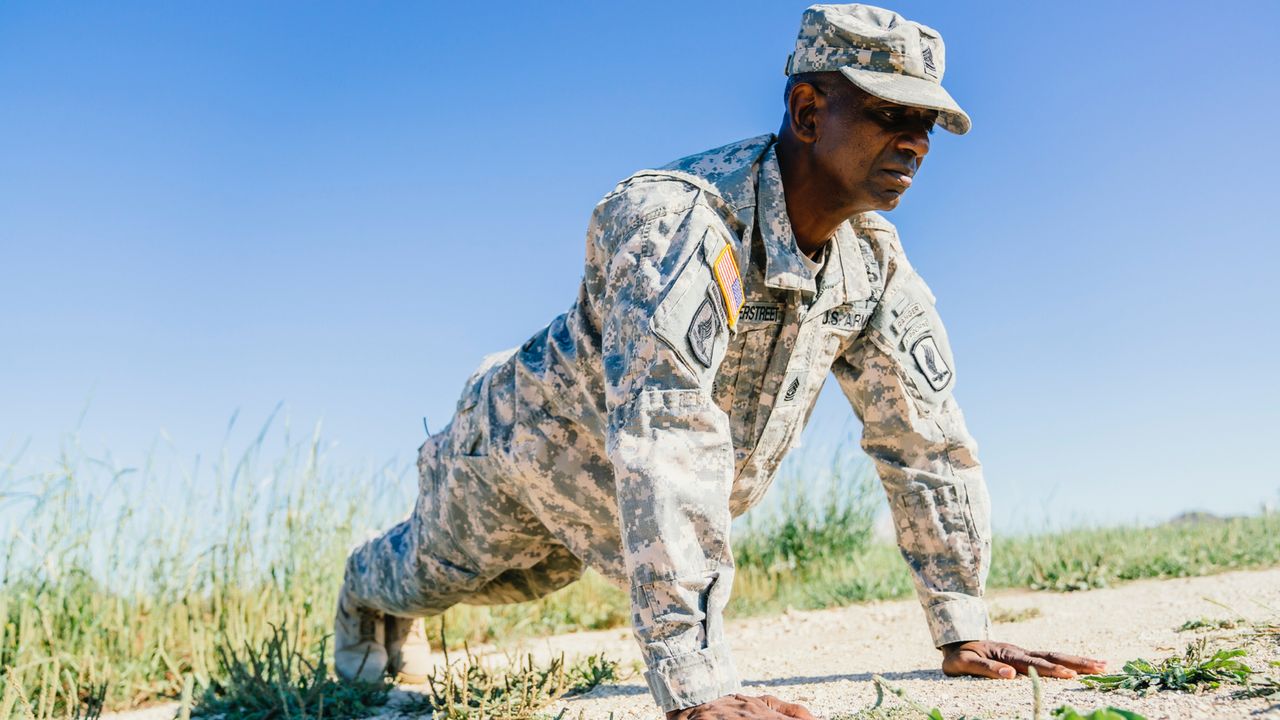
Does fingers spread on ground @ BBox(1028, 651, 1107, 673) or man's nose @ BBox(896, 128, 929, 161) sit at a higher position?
man's nose @ BBox(896, 128, 929, 161)

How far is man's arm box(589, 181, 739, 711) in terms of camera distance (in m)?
1.89

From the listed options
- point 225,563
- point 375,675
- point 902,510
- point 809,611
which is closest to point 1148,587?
point 809,611

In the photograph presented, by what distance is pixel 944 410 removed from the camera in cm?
289

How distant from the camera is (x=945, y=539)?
2.82 m

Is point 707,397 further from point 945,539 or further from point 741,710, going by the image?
point 945,539

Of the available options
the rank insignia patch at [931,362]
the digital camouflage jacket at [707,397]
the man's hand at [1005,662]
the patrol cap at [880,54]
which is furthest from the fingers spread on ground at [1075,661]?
the patrol cap at [880,54]

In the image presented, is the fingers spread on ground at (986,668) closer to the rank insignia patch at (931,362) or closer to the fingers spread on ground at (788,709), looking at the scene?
the rank insignia patch at (931,362)

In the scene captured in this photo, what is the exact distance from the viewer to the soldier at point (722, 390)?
1961 mm

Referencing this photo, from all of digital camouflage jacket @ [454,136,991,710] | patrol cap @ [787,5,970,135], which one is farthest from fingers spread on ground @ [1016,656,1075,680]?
patrol cap @ [787,5,970,135]

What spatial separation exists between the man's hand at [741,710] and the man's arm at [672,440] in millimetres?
18

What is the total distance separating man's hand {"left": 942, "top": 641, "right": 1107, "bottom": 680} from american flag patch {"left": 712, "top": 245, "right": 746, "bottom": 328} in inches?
48.4

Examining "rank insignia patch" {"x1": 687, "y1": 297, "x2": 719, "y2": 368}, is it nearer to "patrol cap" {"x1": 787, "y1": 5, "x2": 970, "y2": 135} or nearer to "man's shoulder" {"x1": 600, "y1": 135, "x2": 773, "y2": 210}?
"man's shoulder" {"x1": 600, "y1": 135, "x2": 773, "y2": 210}

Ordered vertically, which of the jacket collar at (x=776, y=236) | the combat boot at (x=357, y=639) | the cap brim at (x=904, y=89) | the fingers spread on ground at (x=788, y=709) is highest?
the cap brim at (x=904, y=89)

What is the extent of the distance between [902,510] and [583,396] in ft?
3.39
